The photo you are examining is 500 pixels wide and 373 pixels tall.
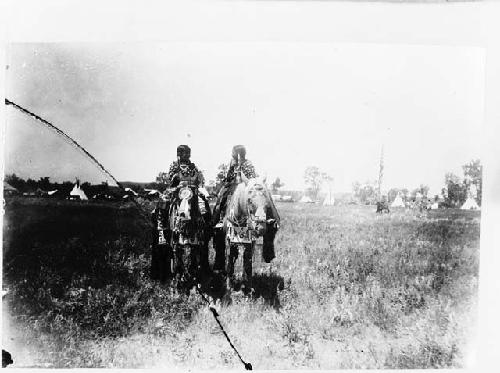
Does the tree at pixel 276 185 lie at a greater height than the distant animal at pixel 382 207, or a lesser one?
greater

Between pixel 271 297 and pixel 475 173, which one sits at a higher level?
pixel 475 173

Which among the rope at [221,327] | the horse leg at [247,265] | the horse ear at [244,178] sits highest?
the horse ear at [244,178]

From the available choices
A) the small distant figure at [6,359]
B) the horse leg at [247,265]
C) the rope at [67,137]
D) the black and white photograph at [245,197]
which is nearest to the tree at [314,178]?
the black and white photograph at [245,197]

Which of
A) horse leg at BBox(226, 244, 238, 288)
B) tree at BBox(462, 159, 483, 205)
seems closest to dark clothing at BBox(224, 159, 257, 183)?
horse leg at BBox(226, 244, 238, 288)

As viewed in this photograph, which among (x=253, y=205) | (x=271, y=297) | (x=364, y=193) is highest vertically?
(x=364, y=193)

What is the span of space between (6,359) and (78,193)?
4.43ft

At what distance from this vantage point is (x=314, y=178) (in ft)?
12.2

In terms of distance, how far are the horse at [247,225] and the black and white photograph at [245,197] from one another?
2 cm

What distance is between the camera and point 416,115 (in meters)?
3.75

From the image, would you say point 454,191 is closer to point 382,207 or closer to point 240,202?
point 382,207

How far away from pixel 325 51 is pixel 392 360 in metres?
2.34

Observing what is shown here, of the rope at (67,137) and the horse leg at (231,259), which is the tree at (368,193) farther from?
the rope at (67,137)

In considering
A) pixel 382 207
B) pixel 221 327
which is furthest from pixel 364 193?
pixel 221 327

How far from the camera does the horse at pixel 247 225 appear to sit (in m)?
3.77
